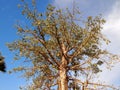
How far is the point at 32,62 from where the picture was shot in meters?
20.2

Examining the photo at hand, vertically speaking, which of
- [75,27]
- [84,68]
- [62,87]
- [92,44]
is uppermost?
[75,27]

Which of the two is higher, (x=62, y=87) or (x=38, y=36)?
(x=38, y=36)

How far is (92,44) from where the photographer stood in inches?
770

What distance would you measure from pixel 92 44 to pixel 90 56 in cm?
99

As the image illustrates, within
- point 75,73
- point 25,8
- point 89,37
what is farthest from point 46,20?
point 75,73

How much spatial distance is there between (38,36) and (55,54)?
180cm

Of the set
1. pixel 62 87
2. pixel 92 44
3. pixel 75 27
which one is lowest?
pixel 62 87

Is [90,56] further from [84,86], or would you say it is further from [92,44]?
[84,86]

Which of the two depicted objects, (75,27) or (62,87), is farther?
(75,27)

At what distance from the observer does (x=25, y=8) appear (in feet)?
63.6

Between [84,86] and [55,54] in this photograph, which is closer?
[84,86]

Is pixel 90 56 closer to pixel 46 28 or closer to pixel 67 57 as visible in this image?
pixel 67 57

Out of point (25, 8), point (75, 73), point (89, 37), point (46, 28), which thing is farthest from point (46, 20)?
point (75, 73)

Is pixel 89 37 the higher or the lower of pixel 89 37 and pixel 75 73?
the higher
